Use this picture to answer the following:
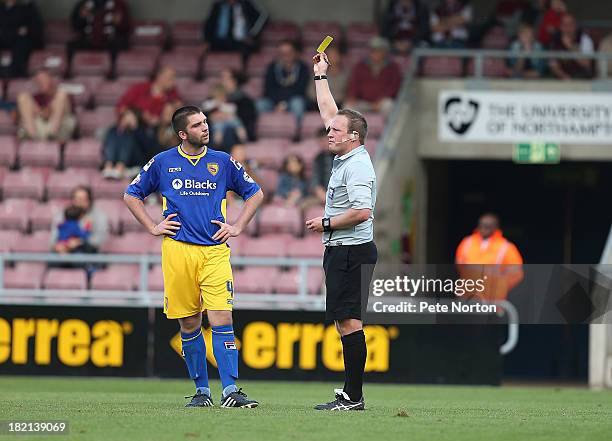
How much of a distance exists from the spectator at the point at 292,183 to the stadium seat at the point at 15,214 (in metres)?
3.30

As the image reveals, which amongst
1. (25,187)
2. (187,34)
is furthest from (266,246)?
(187,34)

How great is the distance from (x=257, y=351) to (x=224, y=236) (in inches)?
245

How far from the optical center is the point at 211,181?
10359 mm

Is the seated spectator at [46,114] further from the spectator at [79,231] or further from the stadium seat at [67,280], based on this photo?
the stadium seat at [67,280]

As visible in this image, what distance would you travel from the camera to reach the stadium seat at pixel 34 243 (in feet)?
60.9

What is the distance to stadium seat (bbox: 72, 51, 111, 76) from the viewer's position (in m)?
22.2

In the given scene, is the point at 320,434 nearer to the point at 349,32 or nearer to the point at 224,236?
the point at 224,236

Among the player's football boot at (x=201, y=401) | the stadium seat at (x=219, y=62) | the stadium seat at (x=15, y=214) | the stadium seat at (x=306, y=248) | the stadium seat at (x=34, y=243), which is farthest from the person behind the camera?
the stadium seat at (x=219, y=62)

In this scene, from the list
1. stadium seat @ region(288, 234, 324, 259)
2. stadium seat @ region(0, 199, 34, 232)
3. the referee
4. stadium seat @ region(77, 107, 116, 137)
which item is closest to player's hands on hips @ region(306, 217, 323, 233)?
the referee

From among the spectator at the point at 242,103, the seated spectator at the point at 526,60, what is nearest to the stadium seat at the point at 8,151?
the spectator at the point at 242,103

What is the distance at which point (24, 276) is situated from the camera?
715 inches

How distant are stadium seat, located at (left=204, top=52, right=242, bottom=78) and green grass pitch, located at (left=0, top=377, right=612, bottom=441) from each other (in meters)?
8.99

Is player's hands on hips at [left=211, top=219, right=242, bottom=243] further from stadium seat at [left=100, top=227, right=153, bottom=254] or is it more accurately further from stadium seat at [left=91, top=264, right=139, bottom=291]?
stadium seat at [left=100, top=227, right=153, bottom=254]

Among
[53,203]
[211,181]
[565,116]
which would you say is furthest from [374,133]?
[211,181]
